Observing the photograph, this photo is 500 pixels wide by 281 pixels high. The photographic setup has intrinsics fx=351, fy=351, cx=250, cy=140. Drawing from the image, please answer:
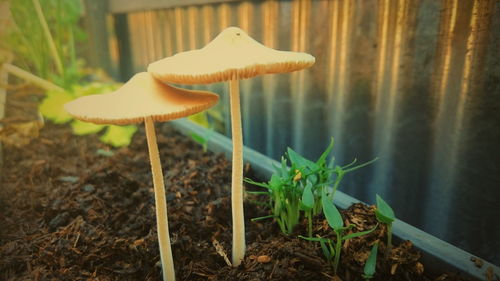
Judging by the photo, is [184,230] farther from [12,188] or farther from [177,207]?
[12,188]

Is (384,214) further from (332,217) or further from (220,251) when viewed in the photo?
(220,251)

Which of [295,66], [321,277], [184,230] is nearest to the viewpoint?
[295,66]

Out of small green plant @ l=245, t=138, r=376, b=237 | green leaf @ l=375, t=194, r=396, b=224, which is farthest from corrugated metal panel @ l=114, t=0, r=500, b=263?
green leaf @ l=375, t=194, r=396, b=224

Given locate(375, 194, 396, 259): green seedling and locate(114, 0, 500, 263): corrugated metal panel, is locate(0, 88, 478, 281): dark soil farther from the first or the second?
locate(114, 0, 500, 263): corrugated metal panel

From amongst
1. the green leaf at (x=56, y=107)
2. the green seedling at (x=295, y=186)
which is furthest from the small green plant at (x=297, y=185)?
the green leaf at (x=56, y=107)

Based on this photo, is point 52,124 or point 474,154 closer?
point 474,154

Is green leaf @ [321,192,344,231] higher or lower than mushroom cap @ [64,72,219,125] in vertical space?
lower

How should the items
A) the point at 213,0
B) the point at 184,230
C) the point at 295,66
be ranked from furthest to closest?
the point at 213,0 → the point at 184,230 → the point at 295,66

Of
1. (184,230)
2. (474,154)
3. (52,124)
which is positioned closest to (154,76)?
(184,230)
